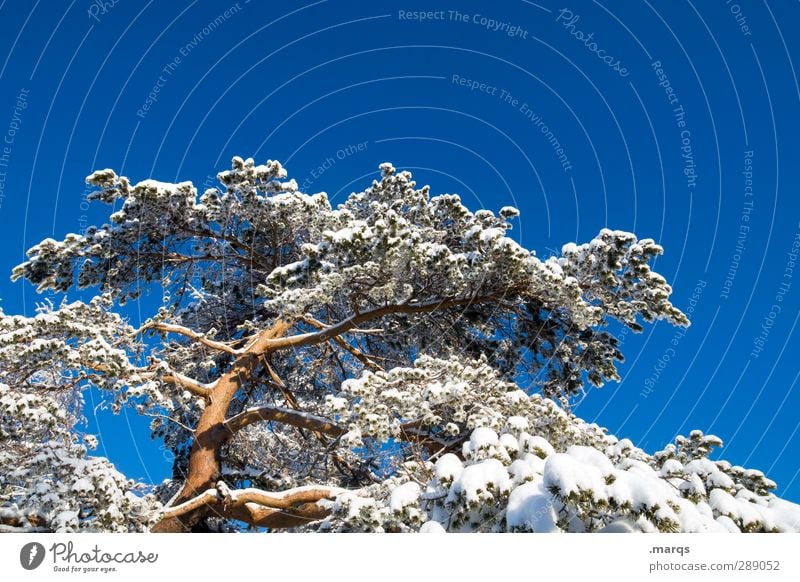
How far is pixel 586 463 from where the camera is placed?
5859mm

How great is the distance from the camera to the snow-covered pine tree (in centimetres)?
622

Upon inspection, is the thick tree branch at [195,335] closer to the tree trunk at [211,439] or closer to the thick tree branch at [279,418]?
the tree trunk at [211,439]

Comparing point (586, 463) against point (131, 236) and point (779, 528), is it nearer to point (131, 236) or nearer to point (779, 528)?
point (779, 528)

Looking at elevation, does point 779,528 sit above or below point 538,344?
below
